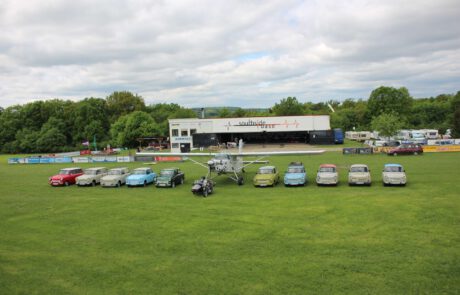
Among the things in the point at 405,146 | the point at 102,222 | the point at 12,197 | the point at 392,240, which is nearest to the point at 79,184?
the point at 12,197

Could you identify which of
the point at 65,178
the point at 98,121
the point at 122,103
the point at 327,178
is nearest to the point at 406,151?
the point at 327,178

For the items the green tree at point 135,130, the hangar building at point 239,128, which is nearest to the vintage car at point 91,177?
the hangar building at point 239,128

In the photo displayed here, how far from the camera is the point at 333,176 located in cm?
2388

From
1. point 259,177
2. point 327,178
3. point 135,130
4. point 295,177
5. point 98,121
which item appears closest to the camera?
point 327,178

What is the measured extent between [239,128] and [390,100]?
44693 millimetres

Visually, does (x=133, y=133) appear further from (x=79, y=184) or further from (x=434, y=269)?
(x=434, y=269)

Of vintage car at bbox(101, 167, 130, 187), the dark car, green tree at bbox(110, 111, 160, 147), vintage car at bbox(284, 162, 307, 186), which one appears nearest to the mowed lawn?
vintage car at bbox(284, 162, 307, 186)

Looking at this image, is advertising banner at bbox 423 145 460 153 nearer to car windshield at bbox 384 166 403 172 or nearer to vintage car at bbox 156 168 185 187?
car windshield at bbox 384 166 403 172

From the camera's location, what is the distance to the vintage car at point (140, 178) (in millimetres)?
26703

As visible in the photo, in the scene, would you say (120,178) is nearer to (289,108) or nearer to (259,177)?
(259,177)

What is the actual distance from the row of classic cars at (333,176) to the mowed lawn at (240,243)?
38.1 inches

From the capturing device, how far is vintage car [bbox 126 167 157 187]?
87.6 feet

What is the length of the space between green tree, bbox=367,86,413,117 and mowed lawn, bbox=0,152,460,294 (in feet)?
248

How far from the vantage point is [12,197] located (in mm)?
24359
